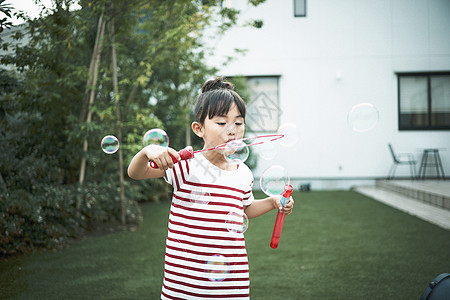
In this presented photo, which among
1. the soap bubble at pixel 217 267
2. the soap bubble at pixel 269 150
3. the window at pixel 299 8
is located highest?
the window at pixel 299 8

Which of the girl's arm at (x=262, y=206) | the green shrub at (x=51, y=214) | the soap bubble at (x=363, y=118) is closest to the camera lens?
the girl's arm at (x=262, y=206)

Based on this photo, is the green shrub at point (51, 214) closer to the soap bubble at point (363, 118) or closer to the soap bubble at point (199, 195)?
the soap bubble at point (199, 195)

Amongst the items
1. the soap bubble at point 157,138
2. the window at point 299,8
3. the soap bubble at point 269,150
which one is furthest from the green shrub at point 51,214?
the window at point 299,8

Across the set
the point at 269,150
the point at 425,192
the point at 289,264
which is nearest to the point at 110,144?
the point at 269,150

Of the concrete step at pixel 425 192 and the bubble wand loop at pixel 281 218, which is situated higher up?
the bubble wand loop at pixel 281 218

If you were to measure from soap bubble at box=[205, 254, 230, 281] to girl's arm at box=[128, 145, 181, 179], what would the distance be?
38 cm

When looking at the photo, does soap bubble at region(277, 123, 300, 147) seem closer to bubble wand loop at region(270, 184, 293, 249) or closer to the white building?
bubble wand loop at region(270, 184, 293, 249)

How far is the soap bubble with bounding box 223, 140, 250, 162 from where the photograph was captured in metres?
1.45

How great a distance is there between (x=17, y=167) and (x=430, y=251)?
4.19 meters

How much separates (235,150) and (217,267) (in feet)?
1.46

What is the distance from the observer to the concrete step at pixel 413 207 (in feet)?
16.9

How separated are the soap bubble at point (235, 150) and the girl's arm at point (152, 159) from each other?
250mm

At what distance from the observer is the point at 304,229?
5047mm

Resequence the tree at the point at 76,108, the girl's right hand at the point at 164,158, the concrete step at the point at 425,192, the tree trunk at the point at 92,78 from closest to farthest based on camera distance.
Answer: the girl's right hand at the point at 164,158
the tree at the point at 76,108
the tree trunk at the point at 92,78
the concrete step at the point at 425,192
